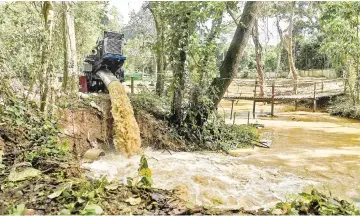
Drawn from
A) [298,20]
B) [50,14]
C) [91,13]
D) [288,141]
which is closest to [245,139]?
[288,141]

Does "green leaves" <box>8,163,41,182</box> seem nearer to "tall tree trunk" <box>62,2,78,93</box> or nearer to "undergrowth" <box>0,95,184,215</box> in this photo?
"undergrowth" <box>0,95,184,215</box>

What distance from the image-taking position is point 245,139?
310 inches

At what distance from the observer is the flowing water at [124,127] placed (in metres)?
6.46

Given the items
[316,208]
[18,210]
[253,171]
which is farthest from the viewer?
[253,171]

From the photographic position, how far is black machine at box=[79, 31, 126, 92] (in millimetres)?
7703

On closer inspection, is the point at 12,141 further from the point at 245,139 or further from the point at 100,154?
the point at 245,139

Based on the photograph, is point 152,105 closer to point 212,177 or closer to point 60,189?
point 212,177

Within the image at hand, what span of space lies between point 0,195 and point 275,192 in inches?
139

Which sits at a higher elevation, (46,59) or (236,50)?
(236,50)

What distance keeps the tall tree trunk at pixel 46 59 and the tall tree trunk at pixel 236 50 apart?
3.68 m

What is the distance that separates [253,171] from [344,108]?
414 inches

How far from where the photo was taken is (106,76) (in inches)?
317

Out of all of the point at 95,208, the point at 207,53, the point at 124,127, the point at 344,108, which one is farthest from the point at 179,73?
the point at 344,108

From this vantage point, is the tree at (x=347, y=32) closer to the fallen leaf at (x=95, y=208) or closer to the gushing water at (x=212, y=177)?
the gushing water at (x=212, y=177)
